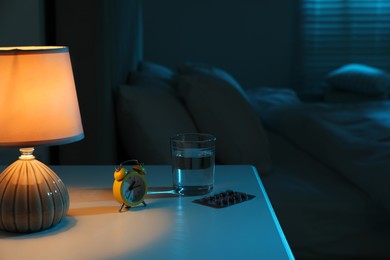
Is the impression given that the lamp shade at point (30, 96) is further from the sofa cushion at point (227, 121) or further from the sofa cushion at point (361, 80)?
the sofa cushion at point (361, 80)

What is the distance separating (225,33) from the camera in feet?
15.8

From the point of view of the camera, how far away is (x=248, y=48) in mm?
4852

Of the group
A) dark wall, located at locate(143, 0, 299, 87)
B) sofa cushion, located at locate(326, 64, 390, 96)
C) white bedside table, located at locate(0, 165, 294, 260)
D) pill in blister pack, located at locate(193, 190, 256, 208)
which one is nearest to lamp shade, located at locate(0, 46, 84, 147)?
white bedside table, located at locate(0, 165, 294, 260)

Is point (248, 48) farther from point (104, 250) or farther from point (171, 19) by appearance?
point (104, 250)

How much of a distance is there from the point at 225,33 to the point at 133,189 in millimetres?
3602

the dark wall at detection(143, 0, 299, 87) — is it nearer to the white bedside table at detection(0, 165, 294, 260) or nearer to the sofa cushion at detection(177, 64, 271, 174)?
the sofa cushion at detection(177, 64, 271, 174)

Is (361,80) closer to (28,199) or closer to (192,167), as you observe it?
(192,167)

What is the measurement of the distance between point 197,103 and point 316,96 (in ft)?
8.85

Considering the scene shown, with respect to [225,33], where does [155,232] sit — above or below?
below

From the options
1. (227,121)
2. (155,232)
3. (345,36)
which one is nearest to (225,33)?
(345,36)

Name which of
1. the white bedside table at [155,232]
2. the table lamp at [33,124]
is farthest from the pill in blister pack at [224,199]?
the table lamp at [33,124]

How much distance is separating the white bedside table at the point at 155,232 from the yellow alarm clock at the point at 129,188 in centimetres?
2

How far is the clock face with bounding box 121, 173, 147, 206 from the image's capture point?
1.32 m

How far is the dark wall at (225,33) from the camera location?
15.7 ft
